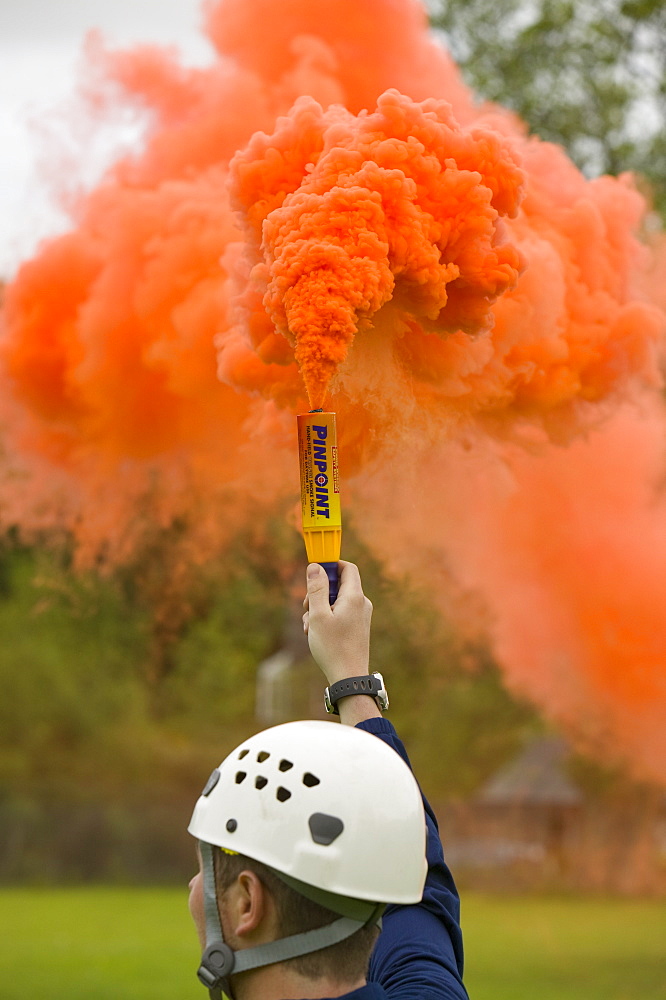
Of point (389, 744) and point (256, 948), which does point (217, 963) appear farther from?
point (389, 744)

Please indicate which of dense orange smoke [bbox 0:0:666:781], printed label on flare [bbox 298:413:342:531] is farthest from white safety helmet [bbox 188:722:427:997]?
dense orange smoke [bbox 0:0:666:781]

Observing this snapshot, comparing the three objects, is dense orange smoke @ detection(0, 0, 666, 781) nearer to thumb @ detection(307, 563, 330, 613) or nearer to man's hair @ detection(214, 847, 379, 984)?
thumb @ detection(307, 563, 330, 613)

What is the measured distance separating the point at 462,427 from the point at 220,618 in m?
29.2

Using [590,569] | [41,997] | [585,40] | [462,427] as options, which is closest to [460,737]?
[41,997]

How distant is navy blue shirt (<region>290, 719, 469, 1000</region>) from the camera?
331 cm

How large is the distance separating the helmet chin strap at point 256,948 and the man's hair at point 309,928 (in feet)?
0.05

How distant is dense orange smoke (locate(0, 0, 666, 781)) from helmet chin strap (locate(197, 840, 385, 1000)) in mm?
2249

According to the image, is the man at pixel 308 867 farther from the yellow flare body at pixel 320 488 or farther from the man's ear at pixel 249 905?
the yellow flare body at pixel 320 488

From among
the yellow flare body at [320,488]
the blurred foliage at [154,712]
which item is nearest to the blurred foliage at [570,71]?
the blurred foliage at [154,712]

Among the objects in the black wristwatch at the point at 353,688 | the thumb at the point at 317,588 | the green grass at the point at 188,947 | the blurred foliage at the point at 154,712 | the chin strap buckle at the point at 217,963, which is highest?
the blurred foliage at the point at 154,712

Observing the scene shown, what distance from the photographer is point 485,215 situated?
5.26 meters

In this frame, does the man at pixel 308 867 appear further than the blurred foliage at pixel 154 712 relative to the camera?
No

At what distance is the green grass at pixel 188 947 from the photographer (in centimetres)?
2562

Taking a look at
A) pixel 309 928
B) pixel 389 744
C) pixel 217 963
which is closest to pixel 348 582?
pixel 389 744
